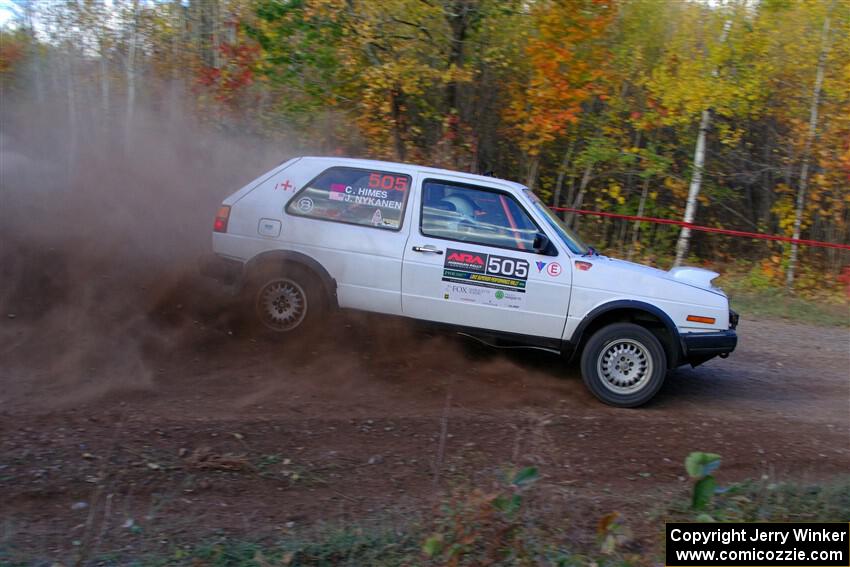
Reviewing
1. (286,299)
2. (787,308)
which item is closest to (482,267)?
(286,299)

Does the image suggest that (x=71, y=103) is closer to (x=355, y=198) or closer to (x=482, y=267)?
(x=355, y=198)

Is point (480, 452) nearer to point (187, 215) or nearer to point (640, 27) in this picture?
point (187, 215)

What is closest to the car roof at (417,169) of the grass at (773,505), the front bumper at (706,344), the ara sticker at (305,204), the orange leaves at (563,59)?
the ara sticker at (305,204)

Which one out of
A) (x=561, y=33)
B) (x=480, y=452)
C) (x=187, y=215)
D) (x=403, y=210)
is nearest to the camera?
(x=480, y=452)

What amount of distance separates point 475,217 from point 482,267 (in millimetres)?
506

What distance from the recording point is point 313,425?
5469mm

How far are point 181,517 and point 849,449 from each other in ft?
16.7

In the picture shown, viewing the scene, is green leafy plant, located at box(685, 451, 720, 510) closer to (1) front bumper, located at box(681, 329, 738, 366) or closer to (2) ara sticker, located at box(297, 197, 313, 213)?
(1) front bumper, located at box(681, 329, 738, 366)

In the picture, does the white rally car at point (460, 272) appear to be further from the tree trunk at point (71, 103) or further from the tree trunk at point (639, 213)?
the tree trunk at point (71, 103)

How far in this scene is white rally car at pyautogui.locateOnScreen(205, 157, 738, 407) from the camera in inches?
253

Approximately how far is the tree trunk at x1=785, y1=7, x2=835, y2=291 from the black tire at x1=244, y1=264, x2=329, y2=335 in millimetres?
9820

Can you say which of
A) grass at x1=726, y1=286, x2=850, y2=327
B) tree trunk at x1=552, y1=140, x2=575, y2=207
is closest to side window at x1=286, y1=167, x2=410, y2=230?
grass at x1=726, y1=286, x2=850, y2=327

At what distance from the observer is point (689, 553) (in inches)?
139

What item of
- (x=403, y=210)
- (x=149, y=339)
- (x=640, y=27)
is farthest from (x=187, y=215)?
(x=640, y=27)
